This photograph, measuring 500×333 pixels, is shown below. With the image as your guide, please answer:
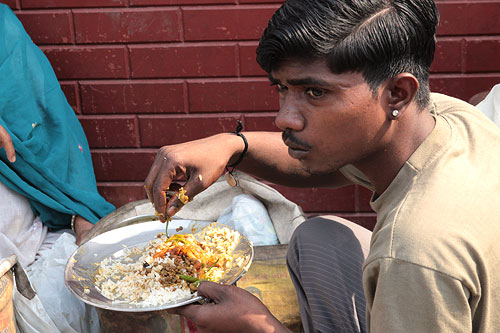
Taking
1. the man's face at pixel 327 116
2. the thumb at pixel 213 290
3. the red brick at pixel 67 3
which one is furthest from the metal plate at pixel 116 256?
the red brick at pixel 67 3

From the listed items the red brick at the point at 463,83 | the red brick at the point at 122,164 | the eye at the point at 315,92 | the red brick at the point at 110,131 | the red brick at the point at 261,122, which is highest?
the eye at the point at 315,92

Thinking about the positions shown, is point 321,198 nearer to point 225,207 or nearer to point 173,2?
point 225,207

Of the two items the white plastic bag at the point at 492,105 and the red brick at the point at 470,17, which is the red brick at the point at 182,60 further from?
the white plastic bag at the point at 492,105

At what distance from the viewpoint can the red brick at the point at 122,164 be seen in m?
3.55

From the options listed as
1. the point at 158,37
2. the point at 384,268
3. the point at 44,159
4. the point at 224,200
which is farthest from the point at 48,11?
the point at 384,268

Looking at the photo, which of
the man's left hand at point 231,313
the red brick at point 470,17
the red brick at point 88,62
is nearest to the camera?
the man's left hand at point 231,313

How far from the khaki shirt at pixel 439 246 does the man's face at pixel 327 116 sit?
14 centimetres

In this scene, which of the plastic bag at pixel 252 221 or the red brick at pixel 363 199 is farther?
the red brick at pixel 363 199

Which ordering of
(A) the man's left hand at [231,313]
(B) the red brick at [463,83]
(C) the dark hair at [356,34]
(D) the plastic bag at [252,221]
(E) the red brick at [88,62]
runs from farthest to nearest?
(E) the red brick at [88,62], (B) the red brick at [463,83], (D) the plastic bag at [252,221], (A) the man's left hand at [231,313], (C) the dark hair at [356,34]

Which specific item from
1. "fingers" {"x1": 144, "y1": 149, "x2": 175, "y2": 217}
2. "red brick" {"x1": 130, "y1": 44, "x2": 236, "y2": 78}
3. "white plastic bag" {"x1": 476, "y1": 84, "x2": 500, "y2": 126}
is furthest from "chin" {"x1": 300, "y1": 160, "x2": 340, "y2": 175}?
"red brick" {"x1": 130, "y1": 44, "x2": 236, "y2": 78}

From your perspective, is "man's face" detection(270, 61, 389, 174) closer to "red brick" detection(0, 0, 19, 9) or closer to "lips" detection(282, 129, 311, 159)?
"lips" detection(282, 129, 311, 159)

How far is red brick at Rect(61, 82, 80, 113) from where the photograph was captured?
346cm

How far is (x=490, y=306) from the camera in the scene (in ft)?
4.70

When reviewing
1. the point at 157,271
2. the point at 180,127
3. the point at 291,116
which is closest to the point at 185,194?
the point at 157,271
